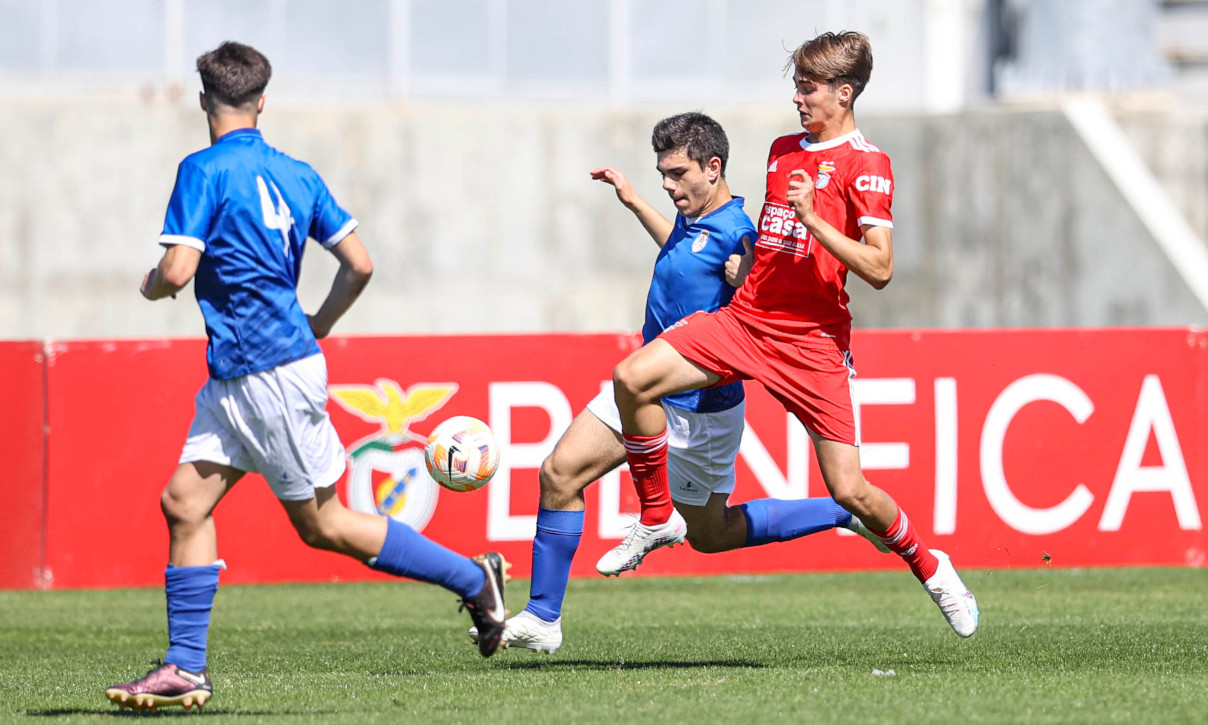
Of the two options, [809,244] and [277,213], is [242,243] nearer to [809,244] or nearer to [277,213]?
[277,213]

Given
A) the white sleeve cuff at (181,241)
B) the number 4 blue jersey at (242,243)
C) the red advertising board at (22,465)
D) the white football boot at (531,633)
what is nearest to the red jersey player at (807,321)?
the white football boot at (531,633)

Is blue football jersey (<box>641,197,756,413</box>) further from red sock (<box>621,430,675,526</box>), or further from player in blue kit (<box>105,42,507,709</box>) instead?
player in blue kit (<box>105,42,507,709</box>)

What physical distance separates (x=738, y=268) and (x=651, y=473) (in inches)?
34.5

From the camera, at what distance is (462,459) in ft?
20.3

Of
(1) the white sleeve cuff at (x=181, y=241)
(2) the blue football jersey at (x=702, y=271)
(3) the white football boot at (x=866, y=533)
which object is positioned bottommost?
(3) the white football boot at (x=866, y=533)

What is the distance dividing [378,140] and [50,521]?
731 cm

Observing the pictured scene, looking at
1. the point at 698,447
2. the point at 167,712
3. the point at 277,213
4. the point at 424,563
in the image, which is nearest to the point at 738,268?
the point at 698,447

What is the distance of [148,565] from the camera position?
999 cm

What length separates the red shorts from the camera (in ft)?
19.4

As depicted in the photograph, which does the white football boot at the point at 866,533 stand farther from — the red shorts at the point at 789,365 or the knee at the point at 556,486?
the knee at the point at 556,486

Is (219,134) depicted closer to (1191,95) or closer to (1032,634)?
(1032,634)

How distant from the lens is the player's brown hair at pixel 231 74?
503 cm

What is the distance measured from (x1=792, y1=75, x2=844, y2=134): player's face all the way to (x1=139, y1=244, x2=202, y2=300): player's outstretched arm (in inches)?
94.2

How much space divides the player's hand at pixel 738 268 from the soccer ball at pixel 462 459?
1.15 m
